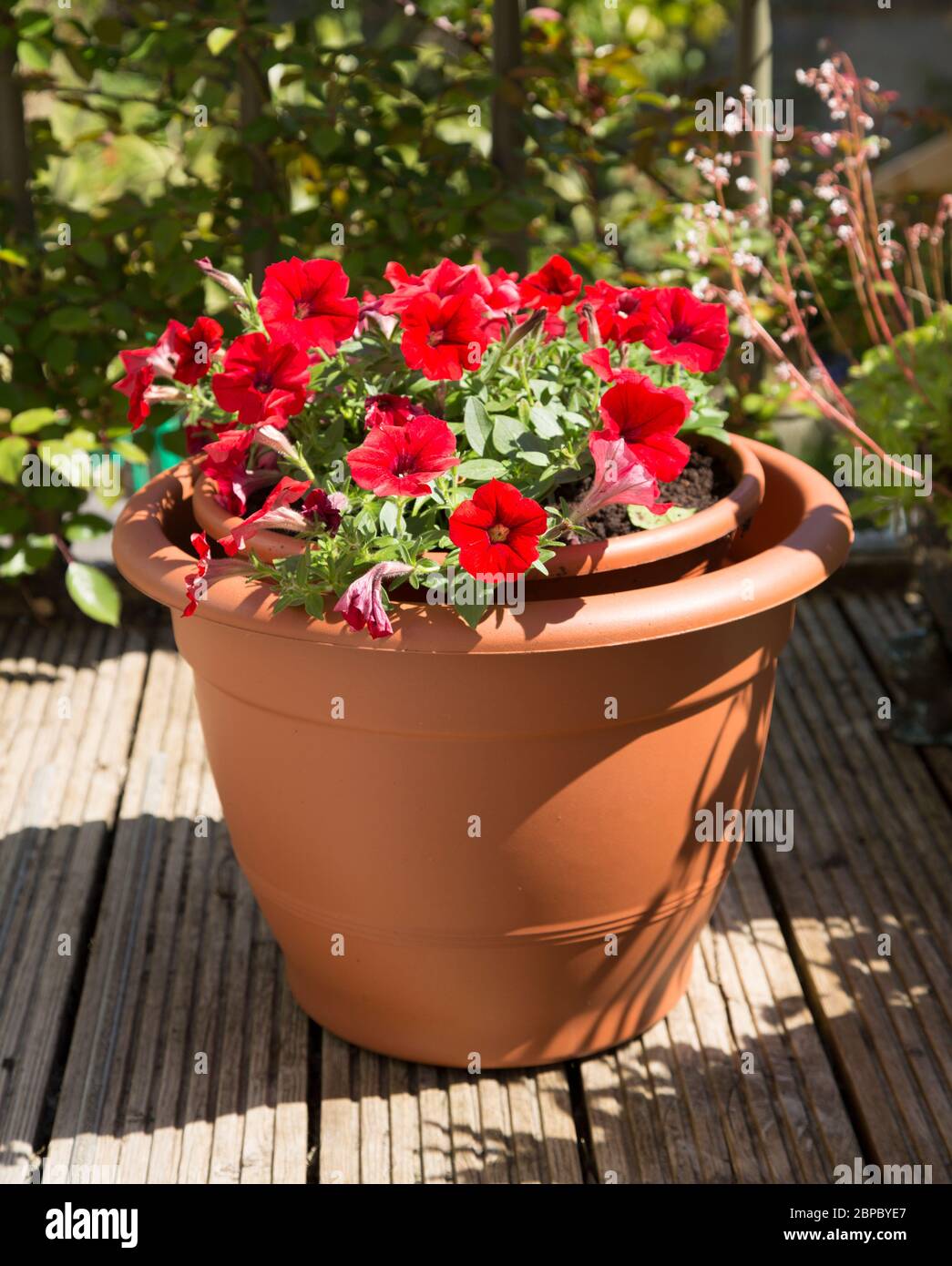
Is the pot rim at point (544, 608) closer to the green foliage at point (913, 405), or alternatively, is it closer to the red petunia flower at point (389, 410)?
the red petunia flower at point (389, 410)

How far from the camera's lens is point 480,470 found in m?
1.46

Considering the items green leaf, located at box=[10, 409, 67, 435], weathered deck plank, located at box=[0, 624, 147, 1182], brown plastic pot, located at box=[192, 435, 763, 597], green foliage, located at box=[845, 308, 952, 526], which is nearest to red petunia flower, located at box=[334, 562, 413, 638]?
brown plastic pot, located at box=[192, 435, 763, 597]

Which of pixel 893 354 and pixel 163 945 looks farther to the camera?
pixel 893 354

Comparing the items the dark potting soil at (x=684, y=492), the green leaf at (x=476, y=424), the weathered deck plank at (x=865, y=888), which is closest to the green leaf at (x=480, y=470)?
the green leaf at (x=476, y=424)

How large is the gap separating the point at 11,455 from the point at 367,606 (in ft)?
4.22

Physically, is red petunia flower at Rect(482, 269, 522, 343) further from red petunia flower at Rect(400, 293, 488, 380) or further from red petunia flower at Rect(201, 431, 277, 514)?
red petunia flower at Rect(201, 431, 277, 514)

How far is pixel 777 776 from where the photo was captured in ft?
7.89

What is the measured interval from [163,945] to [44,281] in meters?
1.37

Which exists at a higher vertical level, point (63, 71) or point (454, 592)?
point (63, 71)

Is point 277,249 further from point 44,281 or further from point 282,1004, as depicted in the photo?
point 282,1004

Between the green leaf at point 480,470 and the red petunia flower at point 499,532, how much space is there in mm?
141

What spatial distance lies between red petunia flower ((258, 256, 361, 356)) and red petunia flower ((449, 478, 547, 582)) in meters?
0.32

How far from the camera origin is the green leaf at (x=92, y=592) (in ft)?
8.23
